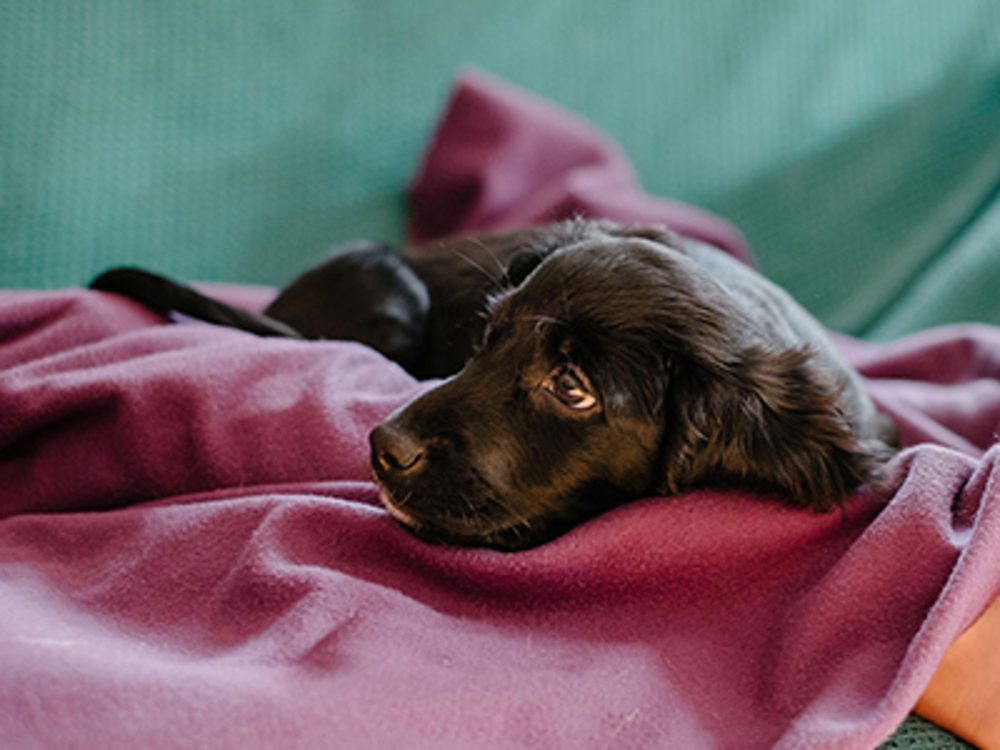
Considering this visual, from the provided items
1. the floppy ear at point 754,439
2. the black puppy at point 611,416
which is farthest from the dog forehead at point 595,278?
the floppy ear at point 754,439

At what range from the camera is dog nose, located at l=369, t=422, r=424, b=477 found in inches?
45.5

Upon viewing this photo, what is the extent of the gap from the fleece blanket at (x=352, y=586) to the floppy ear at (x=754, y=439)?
0.04 m

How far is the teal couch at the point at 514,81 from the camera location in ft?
6.70

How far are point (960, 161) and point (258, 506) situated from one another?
83.6 inches

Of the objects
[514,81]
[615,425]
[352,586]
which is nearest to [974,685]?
[615,425]

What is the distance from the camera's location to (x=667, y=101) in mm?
2484

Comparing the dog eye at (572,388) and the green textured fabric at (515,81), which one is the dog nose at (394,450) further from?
the green textured fabric at (515,81)

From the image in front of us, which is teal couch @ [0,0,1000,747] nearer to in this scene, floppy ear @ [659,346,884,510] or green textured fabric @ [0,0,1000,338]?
green textured fabric @ [0,0,1000,338]

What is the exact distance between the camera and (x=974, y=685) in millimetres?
1025

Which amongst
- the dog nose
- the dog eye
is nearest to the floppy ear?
the dog eye

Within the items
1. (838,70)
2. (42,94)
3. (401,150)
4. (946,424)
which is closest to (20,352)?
(42,94)

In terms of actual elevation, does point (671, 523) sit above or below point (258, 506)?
above

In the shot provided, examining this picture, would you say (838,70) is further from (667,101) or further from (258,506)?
(258,506)

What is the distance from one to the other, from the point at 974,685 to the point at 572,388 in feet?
2.05
